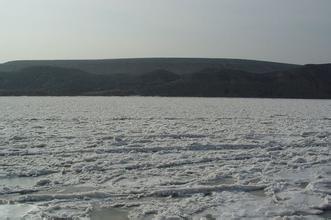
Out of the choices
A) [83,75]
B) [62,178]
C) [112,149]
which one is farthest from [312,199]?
[83,75]

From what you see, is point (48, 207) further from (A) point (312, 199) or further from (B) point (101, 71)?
(B) point (101, 71)

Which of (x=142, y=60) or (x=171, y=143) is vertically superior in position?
(x=142, y=60)

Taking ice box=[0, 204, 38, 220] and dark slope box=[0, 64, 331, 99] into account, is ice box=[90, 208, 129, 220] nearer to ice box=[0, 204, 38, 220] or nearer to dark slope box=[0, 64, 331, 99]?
ice box=[0, 204, 38, 220]

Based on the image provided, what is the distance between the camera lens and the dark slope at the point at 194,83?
54.8 metres

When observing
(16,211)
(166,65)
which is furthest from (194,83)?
(16,211)

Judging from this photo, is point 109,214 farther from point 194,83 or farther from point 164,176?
point 194,83

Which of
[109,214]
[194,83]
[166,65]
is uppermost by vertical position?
[166,65]

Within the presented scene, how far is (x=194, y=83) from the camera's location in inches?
2317

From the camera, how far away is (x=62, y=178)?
6820 mm

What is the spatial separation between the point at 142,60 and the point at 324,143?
9203 centimetres

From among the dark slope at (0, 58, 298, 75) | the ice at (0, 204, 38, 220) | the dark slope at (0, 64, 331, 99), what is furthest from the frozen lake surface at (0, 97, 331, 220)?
the dark slope at (0, 58, 298, 75)

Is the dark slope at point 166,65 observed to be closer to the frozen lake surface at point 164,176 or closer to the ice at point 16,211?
the frozen lake surface at point 164,176

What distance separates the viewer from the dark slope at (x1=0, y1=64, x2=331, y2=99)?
54781 mm

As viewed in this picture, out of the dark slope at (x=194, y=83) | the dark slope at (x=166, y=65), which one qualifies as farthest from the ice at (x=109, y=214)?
the dark slope at (x=166, y=65)
